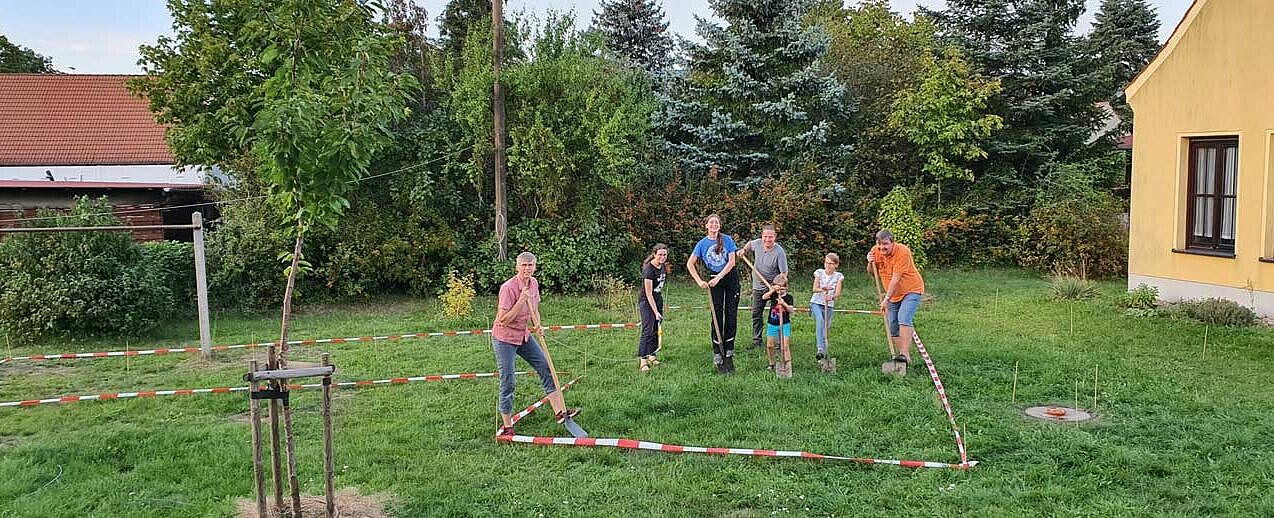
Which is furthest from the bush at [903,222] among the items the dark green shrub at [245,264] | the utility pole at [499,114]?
the dark green shrub at [245,264]

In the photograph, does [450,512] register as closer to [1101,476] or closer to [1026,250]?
[1101,476]

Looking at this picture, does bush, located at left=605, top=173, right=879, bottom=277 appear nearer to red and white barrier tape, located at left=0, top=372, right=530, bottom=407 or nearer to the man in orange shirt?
red and white barrier tape, located at left=0, top=372, right=530, bottom=407

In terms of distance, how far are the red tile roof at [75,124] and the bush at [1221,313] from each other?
23349 millimetres

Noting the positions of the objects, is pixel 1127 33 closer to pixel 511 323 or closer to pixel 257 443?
pixel 511 323

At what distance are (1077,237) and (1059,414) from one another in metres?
12.6

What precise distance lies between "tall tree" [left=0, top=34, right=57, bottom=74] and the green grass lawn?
34.8 metres

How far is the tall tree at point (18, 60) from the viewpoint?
131 feet

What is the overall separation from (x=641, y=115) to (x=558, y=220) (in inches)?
93.8

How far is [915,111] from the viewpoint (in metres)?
22.1

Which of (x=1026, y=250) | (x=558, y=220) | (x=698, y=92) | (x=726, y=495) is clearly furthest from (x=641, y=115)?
(x=726, y=495)

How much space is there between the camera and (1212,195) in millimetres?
13094

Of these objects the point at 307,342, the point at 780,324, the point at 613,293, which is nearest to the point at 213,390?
the point at 307,342

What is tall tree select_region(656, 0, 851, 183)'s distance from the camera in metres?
20.3

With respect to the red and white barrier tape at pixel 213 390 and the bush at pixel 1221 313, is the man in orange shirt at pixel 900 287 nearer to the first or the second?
the red and white barrier tape at pixel 213 390
